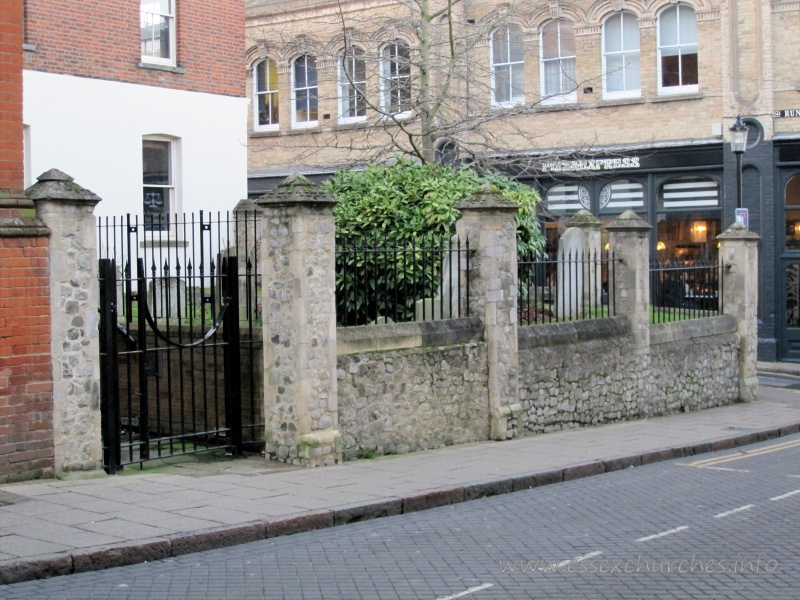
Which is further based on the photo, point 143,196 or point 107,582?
point 143,196

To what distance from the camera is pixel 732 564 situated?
7.56m

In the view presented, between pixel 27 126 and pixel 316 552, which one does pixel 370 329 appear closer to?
pixel 316 552

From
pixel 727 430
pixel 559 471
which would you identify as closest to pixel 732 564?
pixel 559 471

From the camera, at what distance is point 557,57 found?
90.4 ft

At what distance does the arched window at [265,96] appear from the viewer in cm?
3142

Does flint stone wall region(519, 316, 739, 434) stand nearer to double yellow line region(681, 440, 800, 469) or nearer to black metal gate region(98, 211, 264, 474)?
double yellow line region(681, 440, 800, 469)

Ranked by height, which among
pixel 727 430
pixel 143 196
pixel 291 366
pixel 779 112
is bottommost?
pixel 727 430

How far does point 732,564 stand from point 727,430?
327 inches

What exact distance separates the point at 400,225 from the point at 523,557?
24.9ft

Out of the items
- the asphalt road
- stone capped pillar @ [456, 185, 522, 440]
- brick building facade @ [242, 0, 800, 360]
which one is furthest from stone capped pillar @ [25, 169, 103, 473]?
brick building facade @ [242, 0, 800, 360]

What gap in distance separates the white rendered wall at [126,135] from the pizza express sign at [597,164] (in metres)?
8.72

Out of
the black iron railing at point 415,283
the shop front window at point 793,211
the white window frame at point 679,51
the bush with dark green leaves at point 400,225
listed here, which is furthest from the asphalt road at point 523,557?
the white window frame at point 679,51

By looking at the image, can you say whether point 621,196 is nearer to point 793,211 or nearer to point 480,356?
point 793,211

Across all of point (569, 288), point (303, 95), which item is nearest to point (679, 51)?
point (303, 95)
